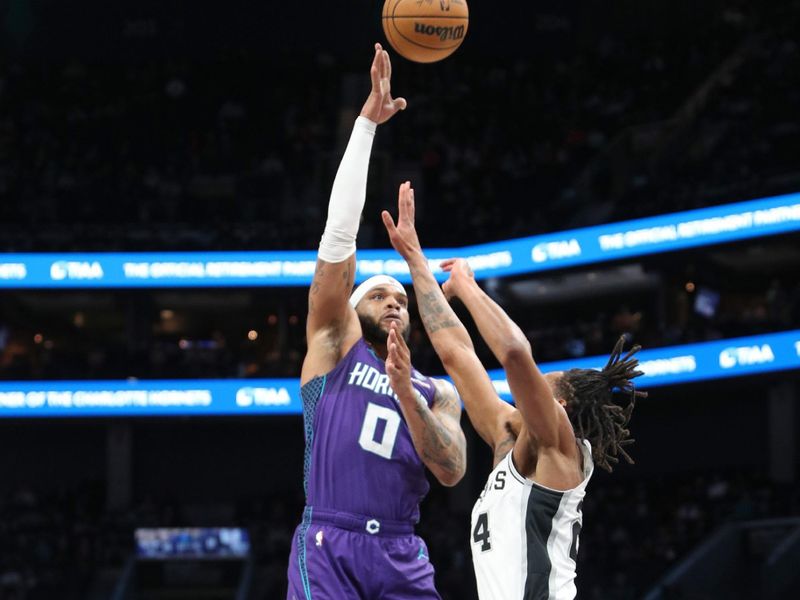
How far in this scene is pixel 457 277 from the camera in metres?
4.71

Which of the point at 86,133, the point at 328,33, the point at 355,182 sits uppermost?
the point at 328,33

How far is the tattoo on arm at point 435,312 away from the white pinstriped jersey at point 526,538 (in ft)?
2.32

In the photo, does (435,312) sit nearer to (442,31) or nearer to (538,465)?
(538,465)

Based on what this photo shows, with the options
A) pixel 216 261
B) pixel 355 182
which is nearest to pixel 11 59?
pixel 216 261

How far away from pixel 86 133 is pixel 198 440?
5850mm

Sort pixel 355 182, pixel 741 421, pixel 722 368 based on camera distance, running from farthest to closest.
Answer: pixel 741 421
pixel 722 368
pixel 355 182

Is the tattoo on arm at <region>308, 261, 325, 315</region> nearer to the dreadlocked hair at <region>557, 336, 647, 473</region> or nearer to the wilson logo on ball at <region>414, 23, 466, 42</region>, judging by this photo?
the dreadlocked hair at <region>557, 336, 647, 473</region>

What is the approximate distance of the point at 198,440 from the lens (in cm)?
2319

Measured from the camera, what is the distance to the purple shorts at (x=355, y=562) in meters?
4.55

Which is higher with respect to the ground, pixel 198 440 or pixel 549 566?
pixel 198 440

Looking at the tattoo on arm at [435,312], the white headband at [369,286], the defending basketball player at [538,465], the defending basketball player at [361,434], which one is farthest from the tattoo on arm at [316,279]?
the defending basketball player at [538,465]

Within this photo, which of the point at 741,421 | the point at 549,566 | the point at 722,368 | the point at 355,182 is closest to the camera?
the point at 549,566

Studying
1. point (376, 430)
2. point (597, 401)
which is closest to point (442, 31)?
point (376, 430)

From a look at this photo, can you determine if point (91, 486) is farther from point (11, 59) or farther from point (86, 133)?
point (11, 59)
